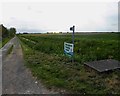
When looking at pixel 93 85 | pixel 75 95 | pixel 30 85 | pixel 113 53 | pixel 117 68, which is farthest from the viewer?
pixel 113 53

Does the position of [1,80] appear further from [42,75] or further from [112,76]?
[112,76]

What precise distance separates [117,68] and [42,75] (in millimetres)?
3379

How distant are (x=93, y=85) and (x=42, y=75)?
2571mm

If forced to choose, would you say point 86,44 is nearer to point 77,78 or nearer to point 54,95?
point 77,78

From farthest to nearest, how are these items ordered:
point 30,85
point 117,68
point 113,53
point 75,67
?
point 113,53 < point 75,67 < point 117,68 < point 30,85

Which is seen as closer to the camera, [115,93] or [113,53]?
[115,93]

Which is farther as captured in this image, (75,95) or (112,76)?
(112,76)

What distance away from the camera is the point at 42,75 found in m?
7.94

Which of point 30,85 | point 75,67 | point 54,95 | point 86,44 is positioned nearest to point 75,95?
point 54,95

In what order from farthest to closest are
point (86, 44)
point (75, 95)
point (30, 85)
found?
1. point (86, 44)
2. point (30, 85)
3. point (75, 95)

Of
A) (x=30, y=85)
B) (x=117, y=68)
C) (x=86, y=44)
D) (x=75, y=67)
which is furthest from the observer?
(x=86, y=44)

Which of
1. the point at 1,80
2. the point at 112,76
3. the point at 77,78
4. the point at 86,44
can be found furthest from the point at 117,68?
the point at 86,44

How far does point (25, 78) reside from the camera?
7.96 m

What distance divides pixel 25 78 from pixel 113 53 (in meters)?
5.94
